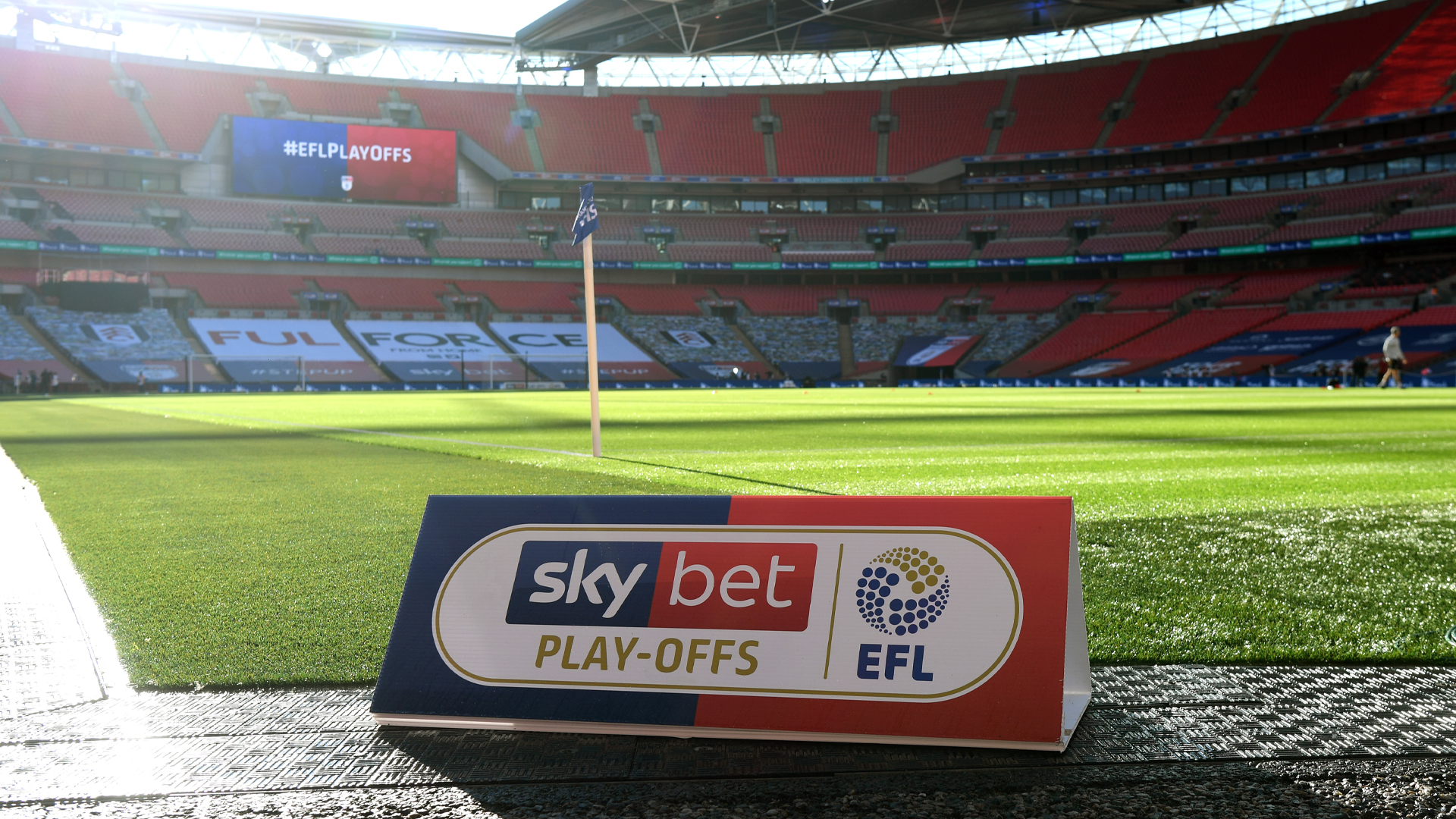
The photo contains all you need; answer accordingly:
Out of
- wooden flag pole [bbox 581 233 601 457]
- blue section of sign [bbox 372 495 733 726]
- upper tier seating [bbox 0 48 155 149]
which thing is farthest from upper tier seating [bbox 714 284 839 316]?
blue section of sign [bbox 372 495 733 726]

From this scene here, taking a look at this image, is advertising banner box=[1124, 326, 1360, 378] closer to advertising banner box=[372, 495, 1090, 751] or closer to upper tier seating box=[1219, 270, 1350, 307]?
upper tier seating box=[1219, 270, 1350, 307]

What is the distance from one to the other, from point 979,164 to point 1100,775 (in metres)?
67.8

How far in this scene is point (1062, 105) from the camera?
63125mm

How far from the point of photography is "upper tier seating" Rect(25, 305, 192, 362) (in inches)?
1804

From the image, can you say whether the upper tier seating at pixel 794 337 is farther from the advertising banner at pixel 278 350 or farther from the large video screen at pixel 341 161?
the advertising banner at pixel 278 350

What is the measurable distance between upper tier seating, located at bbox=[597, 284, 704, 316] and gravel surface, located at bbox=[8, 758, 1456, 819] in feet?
199

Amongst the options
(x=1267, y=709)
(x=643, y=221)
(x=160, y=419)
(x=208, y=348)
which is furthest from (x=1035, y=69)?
(x=1267, y=709)

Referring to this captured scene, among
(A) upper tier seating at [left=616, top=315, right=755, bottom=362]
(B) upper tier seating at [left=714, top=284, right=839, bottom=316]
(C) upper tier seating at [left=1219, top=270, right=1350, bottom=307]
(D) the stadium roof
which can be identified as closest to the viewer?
(D) the stadium roof

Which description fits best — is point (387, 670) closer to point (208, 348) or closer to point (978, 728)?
point (978, 728)

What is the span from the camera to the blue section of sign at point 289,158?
5738 cm

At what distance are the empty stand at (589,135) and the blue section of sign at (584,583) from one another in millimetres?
64276

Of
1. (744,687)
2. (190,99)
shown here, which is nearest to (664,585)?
(744,687)

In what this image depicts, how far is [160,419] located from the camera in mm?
19781

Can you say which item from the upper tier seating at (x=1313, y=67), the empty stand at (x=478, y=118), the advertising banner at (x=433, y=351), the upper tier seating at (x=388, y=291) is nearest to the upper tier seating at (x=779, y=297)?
the empty stand at (x=478, y=118)
